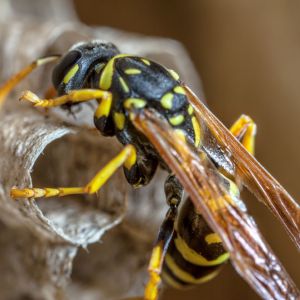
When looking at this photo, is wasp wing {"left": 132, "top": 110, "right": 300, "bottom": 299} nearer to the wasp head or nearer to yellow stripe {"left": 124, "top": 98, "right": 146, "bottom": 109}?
yellow stripe {"left": 124, "top": 98, "right": 146, "bottom": 109}

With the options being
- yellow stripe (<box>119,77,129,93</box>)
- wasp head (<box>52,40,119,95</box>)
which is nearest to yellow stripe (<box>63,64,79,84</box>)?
wasp head (<box>52,40,119,95</box>)

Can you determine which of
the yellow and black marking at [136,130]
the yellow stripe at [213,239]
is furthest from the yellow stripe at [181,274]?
the yellow stripe at [213,239]

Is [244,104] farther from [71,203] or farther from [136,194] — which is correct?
[71,203]

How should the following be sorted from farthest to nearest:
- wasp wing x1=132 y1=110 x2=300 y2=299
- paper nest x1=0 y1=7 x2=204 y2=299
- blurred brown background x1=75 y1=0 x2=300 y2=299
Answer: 1. blurred brown background x1=75 y1=0 x2=300 y2=299
2. paper nest x1=0 y1=7 x2=204 y2=299
3. wasp wing x1=132 y1=110 x2=300 y2=299

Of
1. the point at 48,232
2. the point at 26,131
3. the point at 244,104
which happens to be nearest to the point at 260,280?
the point at 48,232

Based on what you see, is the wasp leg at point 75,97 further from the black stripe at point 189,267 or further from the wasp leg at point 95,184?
the black stripe at point 189,267

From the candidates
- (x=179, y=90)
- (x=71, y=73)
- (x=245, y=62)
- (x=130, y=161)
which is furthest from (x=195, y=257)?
(x=245, y=62)

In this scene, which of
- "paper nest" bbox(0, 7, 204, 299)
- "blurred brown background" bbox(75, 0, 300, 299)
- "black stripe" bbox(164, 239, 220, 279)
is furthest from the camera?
"blurred brown background" bbox(75, 0, 300, 299)
